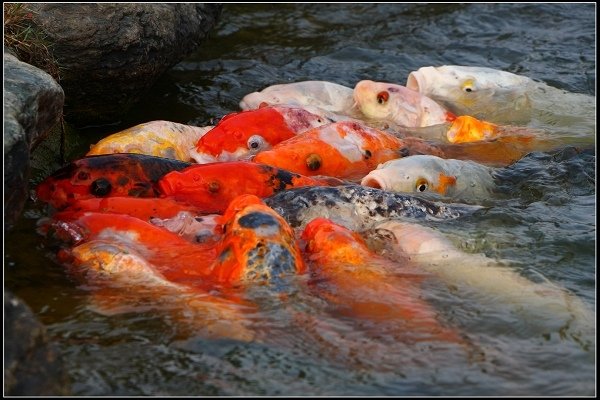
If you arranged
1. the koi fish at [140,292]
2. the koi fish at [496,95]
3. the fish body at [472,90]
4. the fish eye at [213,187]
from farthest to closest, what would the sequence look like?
the fish body at [472,90]
the koi fish at [496,95]
the fish eye at [213,187]
the koi fish at [140,292]

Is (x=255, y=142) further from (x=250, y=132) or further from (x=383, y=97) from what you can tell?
(x=383, y=97)

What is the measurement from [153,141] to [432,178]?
6.81ft

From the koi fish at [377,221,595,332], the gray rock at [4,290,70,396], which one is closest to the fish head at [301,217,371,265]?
the koi fish at [377,221,595,332]

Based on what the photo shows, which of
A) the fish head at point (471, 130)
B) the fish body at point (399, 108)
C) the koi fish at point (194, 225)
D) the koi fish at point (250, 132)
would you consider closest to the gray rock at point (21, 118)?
the koi fish at point (194, 225)

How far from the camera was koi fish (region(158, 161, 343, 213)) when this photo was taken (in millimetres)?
6895

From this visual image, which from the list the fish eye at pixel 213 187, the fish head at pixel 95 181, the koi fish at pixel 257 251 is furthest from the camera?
the fish eye at pixel 213 187

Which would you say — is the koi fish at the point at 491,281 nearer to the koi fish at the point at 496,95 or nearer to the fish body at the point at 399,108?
the fish body at the point at 399,108

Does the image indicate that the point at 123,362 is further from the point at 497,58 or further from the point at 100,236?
the point at 497,58

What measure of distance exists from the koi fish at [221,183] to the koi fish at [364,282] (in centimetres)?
70

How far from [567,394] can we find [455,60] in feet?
21.1

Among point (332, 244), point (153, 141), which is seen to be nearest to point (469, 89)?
point (153, 141)

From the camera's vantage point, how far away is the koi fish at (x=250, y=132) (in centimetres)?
774

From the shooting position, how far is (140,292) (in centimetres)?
568

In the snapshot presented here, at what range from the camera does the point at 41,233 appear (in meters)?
6.32
